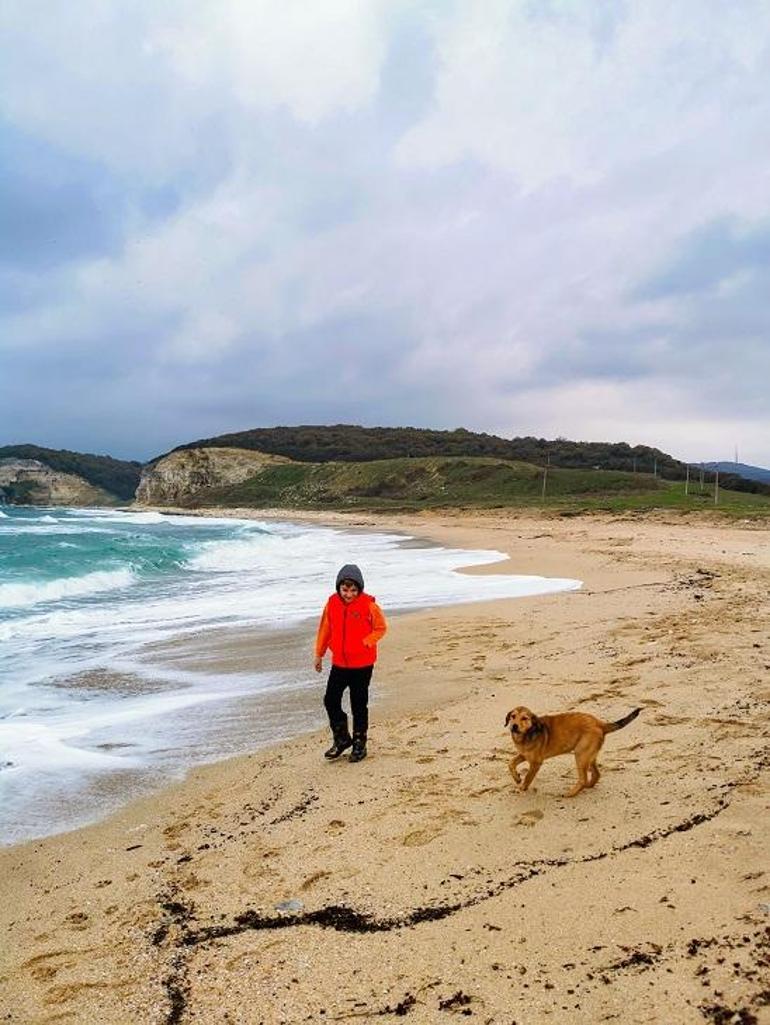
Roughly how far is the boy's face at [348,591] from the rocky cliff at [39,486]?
490 ft

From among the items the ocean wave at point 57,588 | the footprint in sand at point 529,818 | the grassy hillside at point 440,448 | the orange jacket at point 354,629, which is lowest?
the ocean wave at point 57,588

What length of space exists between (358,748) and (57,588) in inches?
589

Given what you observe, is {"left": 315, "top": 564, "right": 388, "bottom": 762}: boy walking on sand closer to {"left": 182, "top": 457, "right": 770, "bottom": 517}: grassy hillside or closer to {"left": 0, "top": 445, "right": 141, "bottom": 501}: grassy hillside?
{"left": 182, "top": 457, "right": 770, "bottom": 517}: grassy hillside

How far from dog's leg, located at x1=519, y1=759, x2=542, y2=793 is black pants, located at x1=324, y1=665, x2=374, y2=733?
157 cm

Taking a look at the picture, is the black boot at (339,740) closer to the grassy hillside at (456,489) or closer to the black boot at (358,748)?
the black boot at (358,748)

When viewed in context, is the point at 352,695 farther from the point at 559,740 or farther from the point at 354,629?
the point at 559,740

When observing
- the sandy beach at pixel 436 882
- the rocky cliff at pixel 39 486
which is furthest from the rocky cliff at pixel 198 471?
the sandy beach at pixel 436 882

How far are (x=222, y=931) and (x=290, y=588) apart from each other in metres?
14.4

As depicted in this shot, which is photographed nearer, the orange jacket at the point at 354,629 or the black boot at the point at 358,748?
the black boot at the point at 358,748

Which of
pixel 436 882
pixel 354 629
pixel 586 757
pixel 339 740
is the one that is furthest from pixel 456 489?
pixel 436 882

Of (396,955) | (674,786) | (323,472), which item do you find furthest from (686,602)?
(323,472)

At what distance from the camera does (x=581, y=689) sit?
702 cm

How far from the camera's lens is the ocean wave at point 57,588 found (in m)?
17.1

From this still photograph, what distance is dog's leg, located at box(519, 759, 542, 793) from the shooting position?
473cm
